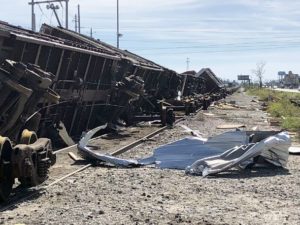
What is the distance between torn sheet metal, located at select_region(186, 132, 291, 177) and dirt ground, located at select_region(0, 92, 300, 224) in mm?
214

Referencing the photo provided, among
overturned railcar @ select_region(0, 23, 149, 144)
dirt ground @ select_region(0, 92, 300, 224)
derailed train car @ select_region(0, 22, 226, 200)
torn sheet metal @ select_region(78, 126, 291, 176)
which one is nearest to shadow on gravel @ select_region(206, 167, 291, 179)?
dirt ground @ select_region(0, 92, 300, 224)

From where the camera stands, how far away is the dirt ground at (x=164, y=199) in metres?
6.59

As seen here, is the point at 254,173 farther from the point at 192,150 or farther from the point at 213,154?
the point at 192,150

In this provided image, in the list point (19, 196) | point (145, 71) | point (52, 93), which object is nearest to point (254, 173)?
point (52, 93)

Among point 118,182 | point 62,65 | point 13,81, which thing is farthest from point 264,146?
point 62,65

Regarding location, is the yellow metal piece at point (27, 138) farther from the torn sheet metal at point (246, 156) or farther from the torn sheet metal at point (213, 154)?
the torn sheet metal at point (246, 156)

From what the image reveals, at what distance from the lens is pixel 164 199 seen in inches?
306

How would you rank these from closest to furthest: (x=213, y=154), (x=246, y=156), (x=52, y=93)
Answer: (x=52, y=93) → (x=246, y=156) → (x=213, y=154)

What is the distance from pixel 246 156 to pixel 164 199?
3161mm

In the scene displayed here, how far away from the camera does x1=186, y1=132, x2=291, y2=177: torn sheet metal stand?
400 inches

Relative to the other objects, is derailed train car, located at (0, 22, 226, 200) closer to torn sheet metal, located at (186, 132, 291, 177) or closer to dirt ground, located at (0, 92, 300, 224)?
dirt ground, located at (0, 92, 300, 224)

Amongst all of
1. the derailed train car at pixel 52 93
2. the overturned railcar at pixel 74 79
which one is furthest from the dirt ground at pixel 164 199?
the overturned railcar at pixel 74 79

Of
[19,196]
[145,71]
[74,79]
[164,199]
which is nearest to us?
[19,196]

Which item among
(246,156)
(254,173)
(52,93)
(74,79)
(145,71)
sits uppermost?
(145,71)
